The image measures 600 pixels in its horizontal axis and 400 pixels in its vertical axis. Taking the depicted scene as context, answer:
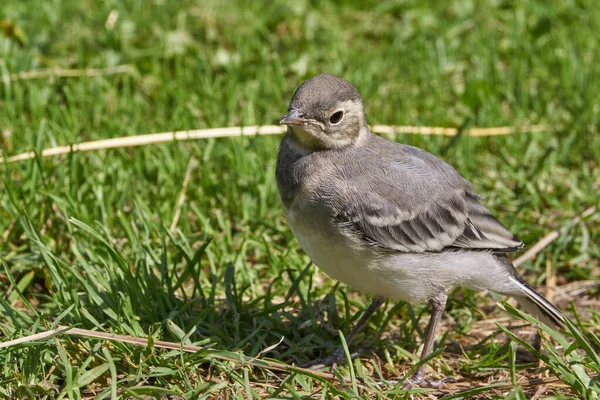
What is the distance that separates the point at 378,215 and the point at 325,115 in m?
0.63

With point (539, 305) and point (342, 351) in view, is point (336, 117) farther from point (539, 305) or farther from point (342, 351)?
point (539, 305)

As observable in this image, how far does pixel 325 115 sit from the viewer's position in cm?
478

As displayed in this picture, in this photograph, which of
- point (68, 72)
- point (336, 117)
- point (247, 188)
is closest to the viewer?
point (336, 117)

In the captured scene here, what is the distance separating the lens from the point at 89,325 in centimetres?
470

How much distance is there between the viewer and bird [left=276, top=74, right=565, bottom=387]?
4.64 meters

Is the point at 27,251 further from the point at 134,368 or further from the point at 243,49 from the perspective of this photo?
the point at 243,49

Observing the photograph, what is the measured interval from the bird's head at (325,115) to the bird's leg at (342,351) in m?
1.02

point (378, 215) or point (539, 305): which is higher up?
point (378, 215)

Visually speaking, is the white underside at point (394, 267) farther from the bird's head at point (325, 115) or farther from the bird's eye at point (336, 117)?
the bird's eye at point (336, 117)

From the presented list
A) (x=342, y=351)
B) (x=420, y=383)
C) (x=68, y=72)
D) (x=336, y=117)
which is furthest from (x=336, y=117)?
(x=68, y=72)

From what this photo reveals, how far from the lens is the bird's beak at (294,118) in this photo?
15.3 ft

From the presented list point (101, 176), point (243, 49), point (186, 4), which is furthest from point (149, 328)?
point (186, 4)

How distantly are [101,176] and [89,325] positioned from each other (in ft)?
Result: 5.69

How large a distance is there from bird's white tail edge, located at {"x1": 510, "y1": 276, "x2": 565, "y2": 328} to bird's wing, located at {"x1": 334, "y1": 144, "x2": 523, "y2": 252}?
0.25 metres
